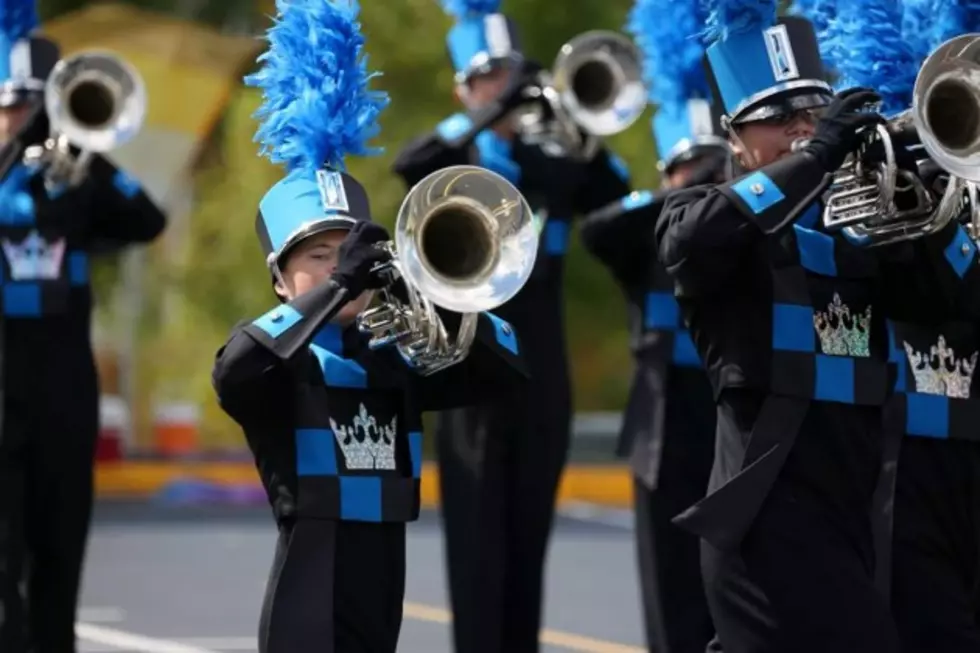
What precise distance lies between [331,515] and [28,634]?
3.00 meters

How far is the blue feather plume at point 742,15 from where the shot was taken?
624cm

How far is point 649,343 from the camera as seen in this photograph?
344 inches

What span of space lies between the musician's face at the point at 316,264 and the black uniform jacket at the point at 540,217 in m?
2.70

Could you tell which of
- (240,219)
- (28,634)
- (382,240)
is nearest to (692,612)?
(28,634)

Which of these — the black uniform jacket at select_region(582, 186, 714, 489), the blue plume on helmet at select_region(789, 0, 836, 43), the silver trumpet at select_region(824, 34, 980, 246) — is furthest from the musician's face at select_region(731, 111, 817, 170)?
the black uniform jacket at select_region(582, 186, 714, 489)

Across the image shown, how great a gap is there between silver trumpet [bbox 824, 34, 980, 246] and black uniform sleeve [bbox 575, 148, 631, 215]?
11.3ft

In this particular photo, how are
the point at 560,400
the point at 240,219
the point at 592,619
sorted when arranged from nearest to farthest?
the point at 560,400, the point at 592,619, the point at 240,219

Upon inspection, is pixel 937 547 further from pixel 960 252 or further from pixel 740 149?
pixel 740 149

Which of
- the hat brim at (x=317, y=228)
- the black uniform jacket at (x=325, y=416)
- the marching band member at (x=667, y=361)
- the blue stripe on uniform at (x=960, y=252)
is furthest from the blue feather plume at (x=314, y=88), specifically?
the marching band member at (x=667, y=361)

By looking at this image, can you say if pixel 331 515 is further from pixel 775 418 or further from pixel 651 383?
pixel 651 383

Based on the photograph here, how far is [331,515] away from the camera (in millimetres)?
5938

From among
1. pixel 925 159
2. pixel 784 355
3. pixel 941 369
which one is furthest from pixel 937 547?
pixel 925 159

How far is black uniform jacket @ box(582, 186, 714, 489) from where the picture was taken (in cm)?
855

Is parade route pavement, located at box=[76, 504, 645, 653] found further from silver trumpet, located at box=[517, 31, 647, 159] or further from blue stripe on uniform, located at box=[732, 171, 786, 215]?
blue stripe on uniform, located at box=[732, 171, 786, 215]
